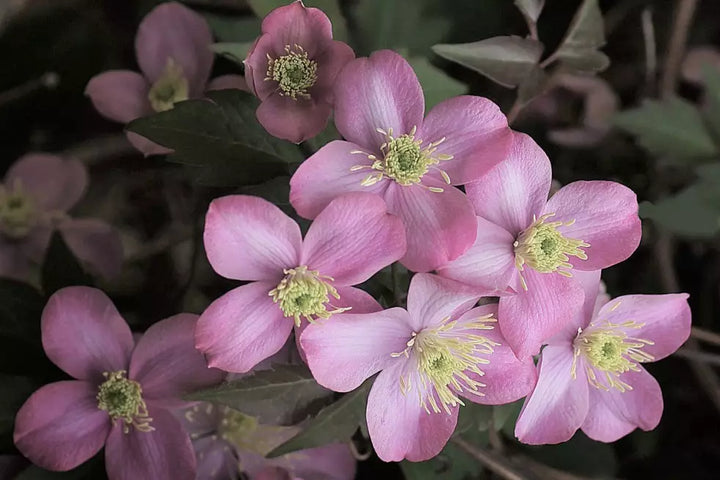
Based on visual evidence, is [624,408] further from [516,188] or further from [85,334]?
[85,334]

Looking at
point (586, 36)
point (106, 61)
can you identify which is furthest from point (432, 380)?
point (106, 61)

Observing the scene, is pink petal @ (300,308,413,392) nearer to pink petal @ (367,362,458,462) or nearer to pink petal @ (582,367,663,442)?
pink petal @ (367,362,458,462)

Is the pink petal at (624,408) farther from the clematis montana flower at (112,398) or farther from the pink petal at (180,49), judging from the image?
the pink petal at (180,49)

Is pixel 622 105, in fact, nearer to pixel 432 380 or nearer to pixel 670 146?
pixel 670 146

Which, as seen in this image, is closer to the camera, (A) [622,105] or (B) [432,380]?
(B) [432,380]

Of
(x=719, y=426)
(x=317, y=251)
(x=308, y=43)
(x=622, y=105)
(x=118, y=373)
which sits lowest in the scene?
(x=719, y=426)

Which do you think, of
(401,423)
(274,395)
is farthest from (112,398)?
(401,423)

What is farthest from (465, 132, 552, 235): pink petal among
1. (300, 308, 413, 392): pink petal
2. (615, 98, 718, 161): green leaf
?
(615, 98, 718, 161): green leaf
